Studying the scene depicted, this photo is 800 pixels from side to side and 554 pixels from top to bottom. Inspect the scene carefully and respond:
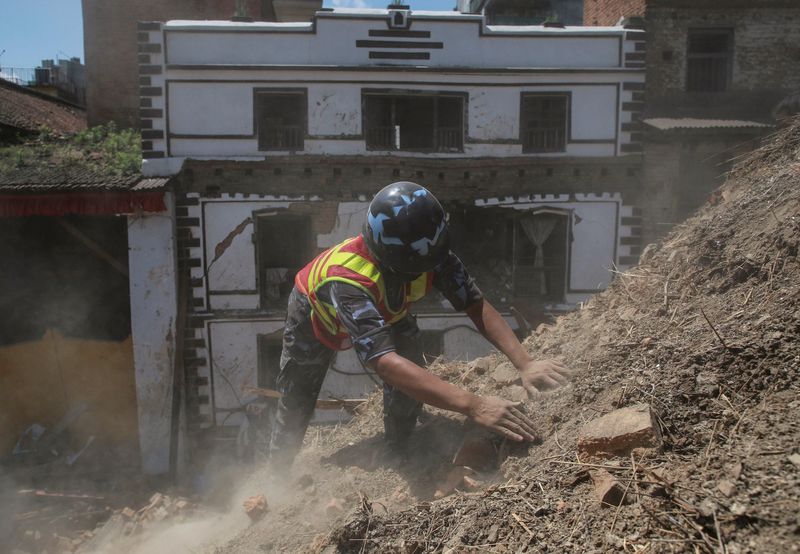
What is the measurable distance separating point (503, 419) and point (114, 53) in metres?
19.0

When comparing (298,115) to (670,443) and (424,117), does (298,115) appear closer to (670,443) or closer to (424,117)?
(424,117)

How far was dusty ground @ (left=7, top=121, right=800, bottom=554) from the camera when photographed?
7.88 feet

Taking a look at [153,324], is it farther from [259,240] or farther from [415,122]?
[415,122]

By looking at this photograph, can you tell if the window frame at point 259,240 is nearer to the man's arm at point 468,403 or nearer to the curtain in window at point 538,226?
the curtain in window at point 538,226

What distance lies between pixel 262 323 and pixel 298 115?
15.9 feet

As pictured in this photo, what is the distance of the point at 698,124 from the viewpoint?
13.9 metres

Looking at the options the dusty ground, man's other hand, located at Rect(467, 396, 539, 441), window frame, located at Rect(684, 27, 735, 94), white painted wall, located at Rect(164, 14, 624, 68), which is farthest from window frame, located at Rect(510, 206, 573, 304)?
man's other hand, located at Rect(467, 396, 539, 441)

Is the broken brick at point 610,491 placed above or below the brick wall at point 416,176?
below

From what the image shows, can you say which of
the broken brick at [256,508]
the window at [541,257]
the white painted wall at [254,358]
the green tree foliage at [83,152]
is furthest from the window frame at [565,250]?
the broken brick at [256,508]

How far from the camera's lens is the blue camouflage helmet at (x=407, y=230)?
4141 millimetres

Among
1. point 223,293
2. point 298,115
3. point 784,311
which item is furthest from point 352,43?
point 784,311

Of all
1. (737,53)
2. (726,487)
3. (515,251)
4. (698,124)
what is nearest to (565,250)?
(515,251)

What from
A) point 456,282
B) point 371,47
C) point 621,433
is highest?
point 371,47

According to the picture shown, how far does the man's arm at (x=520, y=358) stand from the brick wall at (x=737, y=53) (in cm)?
1281
